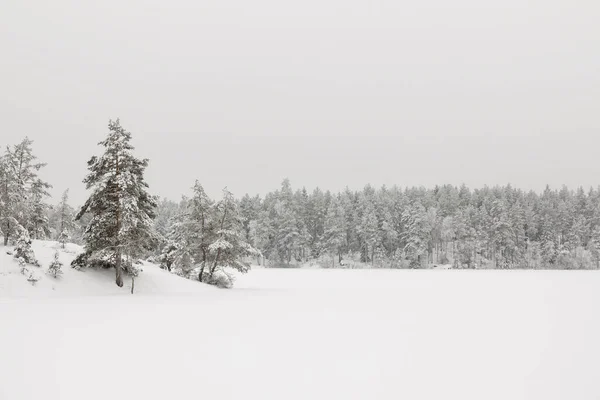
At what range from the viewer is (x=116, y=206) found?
92.9ft

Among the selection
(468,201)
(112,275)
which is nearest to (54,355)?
(112,275)

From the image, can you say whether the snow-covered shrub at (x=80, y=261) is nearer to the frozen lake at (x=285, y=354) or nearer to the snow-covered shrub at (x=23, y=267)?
the snow-covered shrub at (x=23, y=267)

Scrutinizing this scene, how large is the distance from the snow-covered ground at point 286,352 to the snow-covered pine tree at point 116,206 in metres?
6.48

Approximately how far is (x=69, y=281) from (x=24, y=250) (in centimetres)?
327

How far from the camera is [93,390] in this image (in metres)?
8.52

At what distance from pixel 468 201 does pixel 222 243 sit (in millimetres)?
109992

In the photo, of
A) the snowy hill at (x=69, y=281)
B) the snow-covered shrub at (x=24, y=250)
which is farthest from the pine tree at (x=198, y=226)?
the snow-covered shrub at (x=24, y=250)

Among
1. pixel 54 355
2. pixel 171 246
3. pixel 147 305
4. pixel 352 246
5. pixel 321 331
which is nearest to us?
pixel 54 355

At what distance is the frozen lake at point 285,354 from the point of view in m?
9.02

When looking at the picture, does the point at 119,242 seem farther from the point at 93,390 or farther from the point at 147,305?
the point at 93,390

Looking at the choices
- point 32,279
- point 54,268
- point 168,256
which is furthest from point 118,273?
point 168,256

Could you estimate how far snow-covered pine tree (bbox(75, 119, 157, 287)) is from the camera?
2744 cm

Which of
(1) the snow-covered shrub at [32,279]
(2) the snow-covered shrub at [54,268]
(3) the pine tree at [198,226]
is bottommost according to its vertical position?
(1) the snow-covered shrub at [32,279]

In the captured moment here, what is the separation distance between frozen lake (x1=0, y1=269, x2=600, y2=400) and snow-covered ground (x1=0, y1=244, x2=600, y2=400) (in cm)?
4
